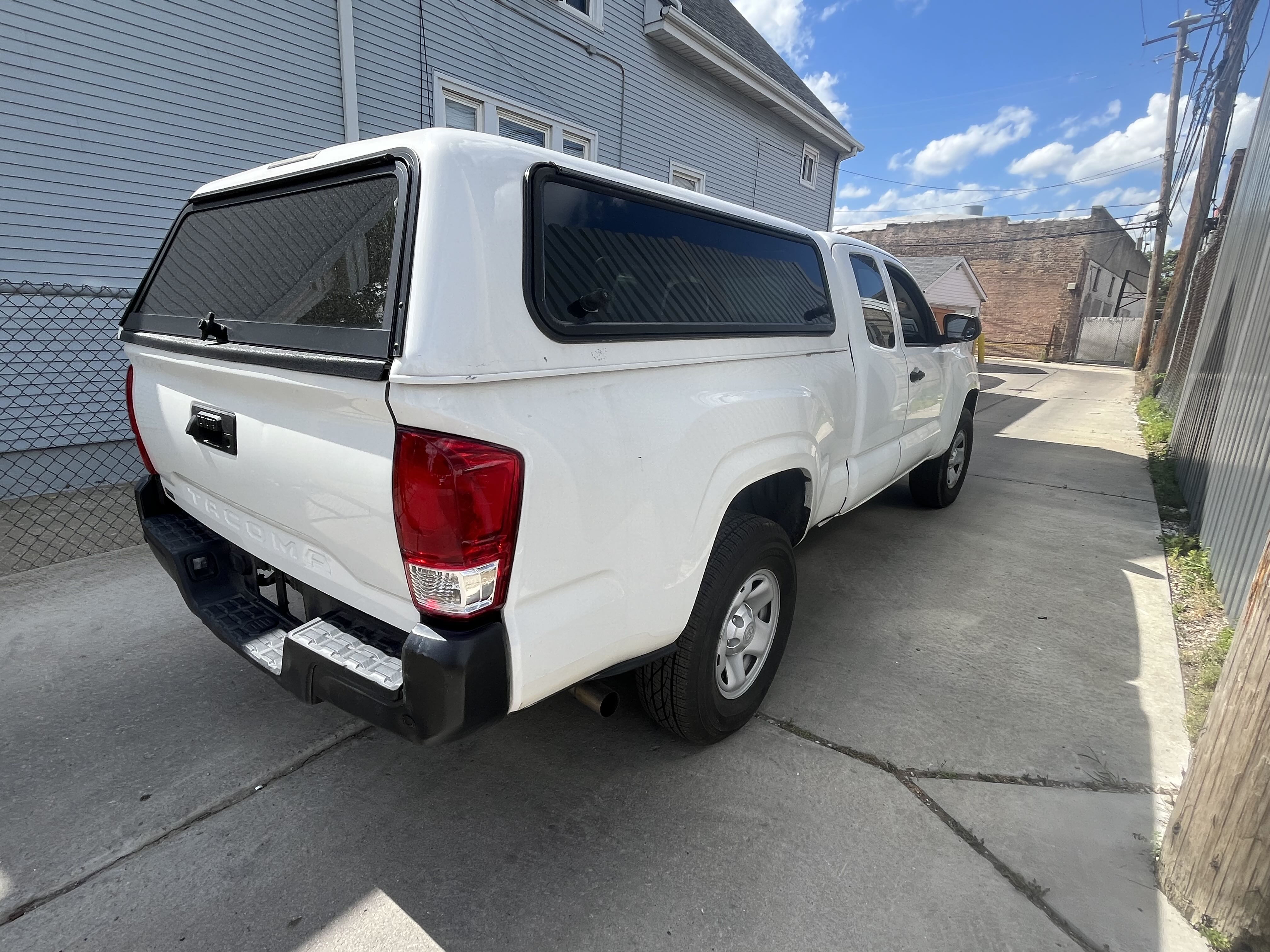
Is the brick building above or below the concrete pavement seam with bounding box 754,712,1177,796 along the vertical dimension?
above

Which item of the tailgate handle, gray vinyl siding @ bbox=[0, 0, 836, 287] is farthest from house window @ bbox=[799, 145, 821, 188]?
the tailgate handle

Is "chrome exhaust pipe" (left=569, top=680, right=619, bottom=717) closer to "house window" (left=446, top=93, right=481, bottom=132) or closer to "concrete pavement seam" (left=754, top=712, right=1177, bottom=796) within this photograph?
"concrete pavement seam" (left=754, top=712, right=1177, bottom=796)

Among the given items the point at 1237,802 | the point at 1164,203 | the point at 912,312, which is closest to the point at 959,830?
the point at 1237,802

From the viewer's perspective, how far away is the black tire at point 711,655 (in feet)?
7.71

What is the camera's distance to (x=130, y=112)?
557 centimetres

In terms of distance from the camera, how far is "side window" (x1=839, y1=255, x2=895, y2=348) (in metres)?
3.72

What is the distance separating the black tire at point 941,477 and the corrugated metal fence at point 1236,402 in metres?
1.71

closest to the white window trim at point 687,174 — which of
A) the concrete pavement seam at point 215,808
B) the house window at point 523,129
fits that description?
the house window at point 523,129

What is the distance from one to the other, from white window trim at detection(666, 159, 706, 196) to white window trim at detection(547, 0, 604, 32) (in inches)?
92.5

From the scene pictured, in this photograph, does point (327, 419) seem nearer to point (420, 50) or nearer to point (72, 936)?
point (72, 936)

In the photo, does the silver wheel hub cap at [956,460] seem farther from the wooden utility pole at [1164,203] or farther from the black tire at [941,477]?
the wooden utility pole at [1164,203]

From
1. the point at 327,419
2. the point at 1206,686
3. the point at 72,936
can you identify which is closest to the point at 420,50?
the point at 327,419

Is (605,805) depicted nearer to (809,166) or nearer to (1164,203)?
(809,166)

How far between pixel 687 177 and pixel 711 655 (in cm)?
1097
